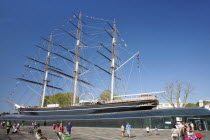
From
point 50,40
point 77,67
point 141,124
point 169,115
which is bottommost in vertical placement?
point 141,124

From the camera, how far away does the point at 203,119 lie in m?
21.6

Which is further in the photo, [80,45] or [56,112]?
[80,45]

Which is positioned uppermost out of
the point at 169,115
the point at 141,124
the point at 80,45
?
the point at 80,45

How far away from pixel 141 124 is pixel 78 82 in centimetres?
2726

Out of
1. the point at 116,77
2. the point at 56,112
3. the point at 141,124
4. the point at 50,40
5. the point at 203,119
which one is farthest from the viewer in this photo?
the point at 50,40

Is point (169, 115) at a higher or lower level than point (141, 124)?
higher

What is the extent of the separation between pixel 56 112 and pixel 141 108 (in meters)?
20.9

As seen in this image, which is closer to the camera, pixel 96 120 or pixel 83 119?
pixel 96 120

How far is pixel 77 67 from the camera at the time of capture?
47.8 metres

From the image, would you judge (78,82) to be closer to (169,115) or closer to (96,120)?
(96,120)

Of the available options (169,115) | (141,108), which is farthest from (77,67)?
(169,115)

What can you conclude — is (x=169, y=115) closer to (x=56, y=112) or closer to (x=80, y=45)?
(x=56, y=112)

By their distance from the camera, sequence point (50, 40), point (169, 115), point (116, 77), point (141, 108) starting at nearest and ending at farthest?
1. point (169, 115)
2. point (141, 108)
3. point (116, 77)
4. point (50, 40)

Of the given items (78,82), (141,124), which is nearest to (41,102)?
(78,82)
